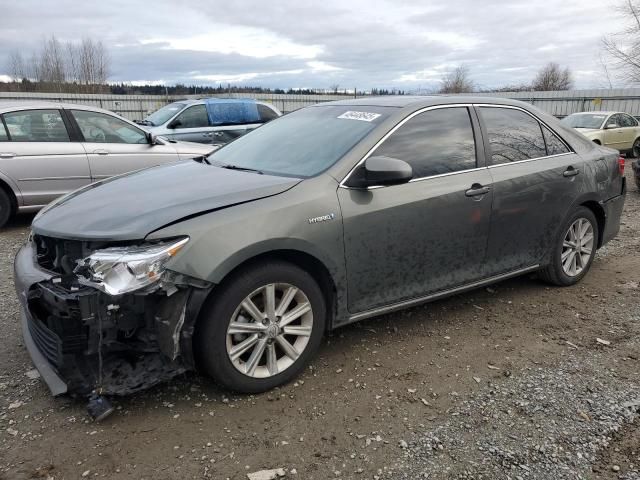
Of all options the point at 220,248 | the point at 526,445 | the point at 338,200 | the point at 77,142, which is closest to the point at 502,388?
the point at 526,445

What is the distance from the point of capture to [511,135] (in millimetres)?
4215

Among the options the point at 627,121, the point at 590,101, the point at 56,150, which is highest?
the point at 590,101

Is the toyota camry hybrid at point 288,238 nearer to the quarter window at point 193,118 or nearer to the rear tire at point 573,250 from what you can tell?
the rear tire at point 573,250

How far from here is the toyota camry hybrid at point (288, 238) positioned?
264cm

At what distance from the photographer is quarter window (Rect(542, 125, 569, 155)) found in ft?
14.6

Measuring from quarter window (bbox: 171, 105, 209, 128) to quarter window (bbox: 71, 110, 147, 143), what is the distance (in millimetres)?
3242

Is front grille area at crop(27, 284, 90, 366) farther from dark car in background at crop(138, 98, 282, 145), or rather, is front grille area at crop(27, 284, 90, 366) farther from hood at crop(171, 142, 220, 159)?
dark car in background at crop(138, 98, 282, 145)

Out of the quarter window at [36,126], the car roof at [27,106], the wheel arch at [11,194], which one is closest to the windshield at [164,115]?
the car roof at [27,106]

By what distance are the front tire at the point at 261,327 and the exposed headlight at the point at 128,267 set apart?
34 cm

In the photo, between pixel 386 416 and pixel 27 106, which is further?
pixel 27 106

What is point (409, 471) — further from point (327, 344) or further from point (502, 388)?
point (327, 344)

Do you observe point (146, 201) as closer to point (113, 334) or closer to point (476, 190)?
point (113, 334)

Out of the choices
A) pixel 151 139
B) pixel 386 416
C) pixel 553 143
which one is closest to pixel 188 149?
pixel 151 139

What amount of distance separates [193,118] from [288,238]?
8723 millimetres
